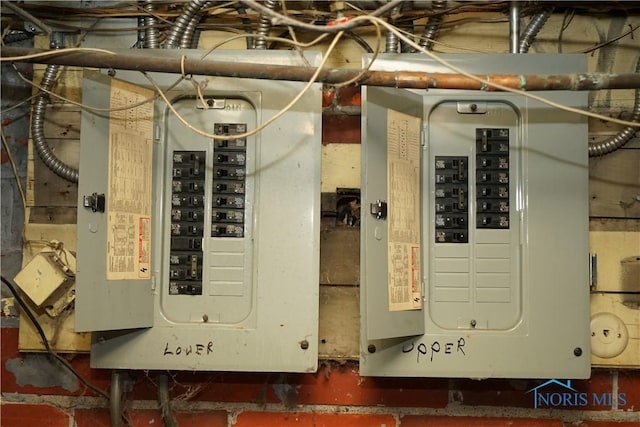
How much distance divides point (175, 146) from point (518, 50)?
29.1 inches

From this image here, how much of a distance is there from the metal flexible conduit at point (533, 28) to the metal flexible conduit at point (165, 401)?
1.04 metres

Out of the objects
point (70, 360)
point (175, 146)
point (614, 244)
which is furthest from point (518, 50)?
point (70, 360)

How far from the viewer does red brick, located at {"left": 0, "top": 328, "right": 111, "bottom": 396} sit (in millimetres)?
1248

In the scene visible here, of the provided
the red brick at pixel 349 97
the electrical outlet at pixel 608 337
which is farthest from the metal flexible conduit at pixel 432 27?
the electrical outlet at pixel 608 337

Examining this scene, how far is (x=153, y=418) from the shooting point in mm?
1248

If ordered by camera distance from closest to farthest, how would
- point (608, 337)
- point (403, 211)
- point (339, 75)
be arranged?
point (339, 75), point (403, 211), point (608, 337)

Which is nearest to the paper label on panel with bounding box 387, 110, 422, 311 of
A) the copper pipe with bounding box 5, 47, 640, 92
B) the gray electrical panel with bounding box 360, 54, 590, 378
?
the gray electrical panel with bounding box 360, 54, 590, 378

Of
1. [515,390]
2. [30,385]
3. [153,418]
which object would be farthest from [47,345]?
[515,390]

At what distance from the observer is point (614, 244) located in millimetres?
1196

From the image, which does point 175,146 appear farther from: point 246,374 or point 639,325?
point 639,325

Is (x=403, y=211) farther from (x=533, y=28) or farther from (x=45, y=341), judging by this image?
(x=45, y=341)

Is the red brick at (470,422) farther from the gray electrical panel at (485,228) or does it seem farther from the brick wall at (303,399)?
the gray electrical panel at (485,228)

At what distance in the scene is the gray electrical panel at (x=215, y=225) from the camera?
3.56 ft

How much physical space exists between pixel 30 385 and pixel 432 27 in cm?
119
